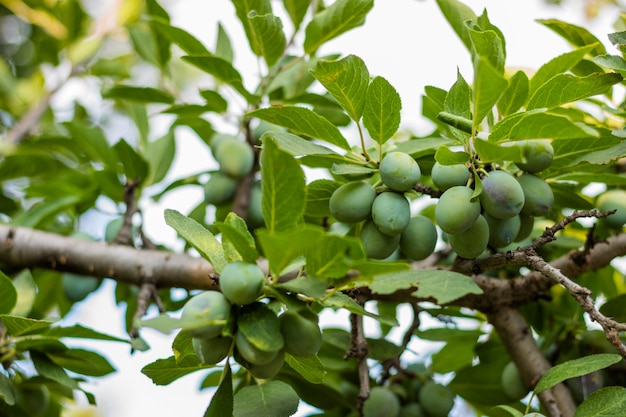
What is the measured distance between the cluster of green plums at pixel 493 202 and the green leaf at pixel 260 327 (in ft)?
0.79

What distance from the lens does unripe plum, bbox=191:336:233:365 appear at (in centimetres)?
67

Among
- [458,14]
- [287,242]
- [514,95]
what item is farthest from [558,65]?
[287,242]

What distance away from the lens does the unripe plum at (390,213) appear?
0.79 metres

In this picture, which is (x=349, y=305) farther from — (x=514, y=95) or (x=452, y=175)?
(x=514, y=95)

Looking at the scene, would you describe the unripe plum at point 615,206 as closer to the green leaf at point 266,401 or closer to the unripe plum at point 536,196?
the unripe plum at point 536,196

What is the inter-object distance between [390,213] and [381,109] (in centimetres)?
14

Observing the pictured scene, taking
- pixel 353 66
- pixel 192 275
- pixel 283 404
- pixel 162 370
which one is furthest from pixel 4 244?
pixel 353 66

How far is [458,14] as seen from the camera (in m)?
1.00

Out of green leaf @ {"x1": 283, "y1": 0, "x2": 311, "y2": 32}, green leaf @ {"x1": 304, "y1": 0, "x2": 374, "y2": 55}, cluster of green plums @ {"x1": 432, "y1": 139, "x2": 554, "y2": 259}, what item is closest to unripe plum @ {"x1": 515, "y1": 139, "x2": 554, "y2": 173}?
cluster of green plums @ {"x1": 432, "y1": 139, "x2": 554, "y2": 259}

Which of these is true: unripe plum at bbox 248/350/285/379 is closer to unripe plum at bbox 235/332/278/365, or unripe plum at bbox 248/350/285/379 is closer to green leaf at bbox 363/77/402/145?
unripe plum at bbox 235/332/278/365

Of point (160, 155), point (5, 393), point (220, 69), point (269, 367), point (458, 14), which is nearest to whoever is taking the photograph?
point (269, 367)

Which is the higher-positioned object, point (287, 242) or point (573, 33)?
point (573, 33)

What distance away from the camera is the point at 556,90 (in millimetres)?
796

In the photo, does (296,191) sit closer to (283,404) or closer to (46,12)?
(283,404)
